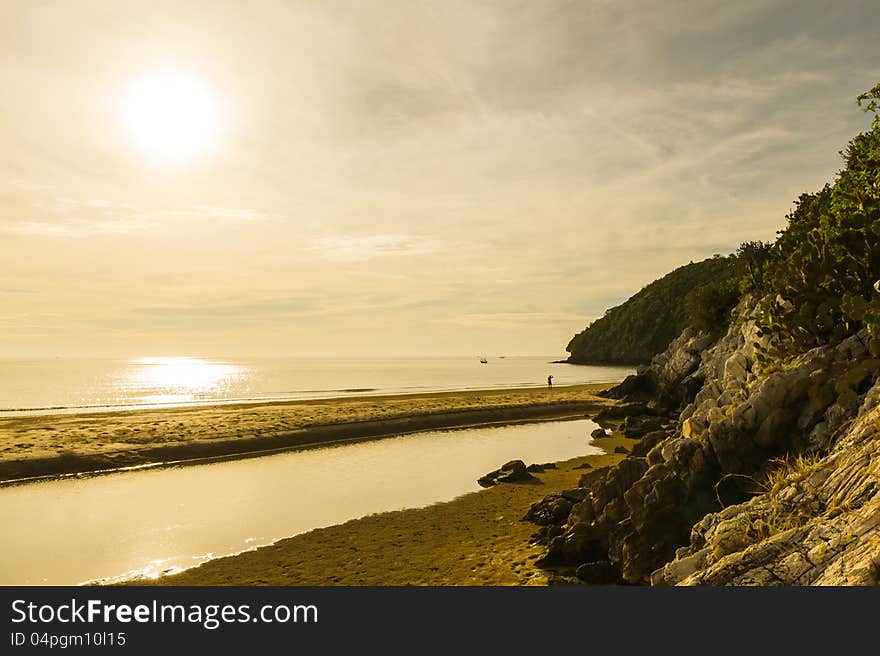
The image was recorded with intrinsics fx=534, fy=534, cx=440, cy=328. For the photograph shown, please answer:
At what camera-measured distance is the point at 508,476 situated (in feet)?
90.7

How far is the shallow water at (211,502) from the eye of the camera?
18.3 metres

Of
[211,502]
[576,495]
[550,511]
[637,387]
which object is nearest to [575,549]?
[550,511]

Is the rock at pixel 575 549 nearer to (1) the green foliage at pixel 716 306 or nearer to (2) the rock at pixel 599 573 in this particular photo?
(2) the rock at pixel 599 573

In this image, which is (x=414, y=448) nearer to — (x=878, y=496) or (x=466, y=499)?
(x=466, y=499)

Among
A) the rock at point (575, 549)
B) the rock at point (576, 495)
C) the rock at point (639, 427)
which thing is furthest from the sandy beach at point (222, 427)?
the rock at point (575, 549)

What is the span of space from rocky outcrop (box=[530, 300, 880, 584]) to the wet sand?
139 cm

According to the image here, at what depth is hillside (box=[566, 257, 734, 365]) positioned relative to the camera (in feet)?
553

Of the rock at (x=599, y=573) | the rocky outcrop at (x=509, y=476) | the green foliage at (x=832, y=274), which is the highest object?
the green foliage at (x=832, y=274)

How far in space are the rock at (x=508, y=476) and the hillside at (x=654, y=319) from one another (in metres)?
147

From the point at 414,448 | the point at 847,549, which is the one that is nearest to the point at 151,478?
the point at 414,448

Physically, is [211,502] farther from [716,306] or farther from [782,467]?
[716,306]

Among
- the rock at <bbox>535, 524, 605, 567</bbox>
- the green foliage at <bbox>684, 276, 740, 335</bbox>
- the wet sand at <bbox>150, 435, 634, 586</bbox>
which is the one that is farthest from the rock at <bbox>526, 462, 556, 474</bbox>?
the green foliage at <bbox>684, 276, 740, 335</bbox>

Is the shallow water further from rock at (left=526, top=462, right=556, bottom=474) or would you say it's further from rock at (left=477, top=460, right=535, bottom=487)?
rock at (left=526, top=462, right=556, bottom=474)

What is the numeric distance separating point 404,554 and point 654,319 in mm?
173093
